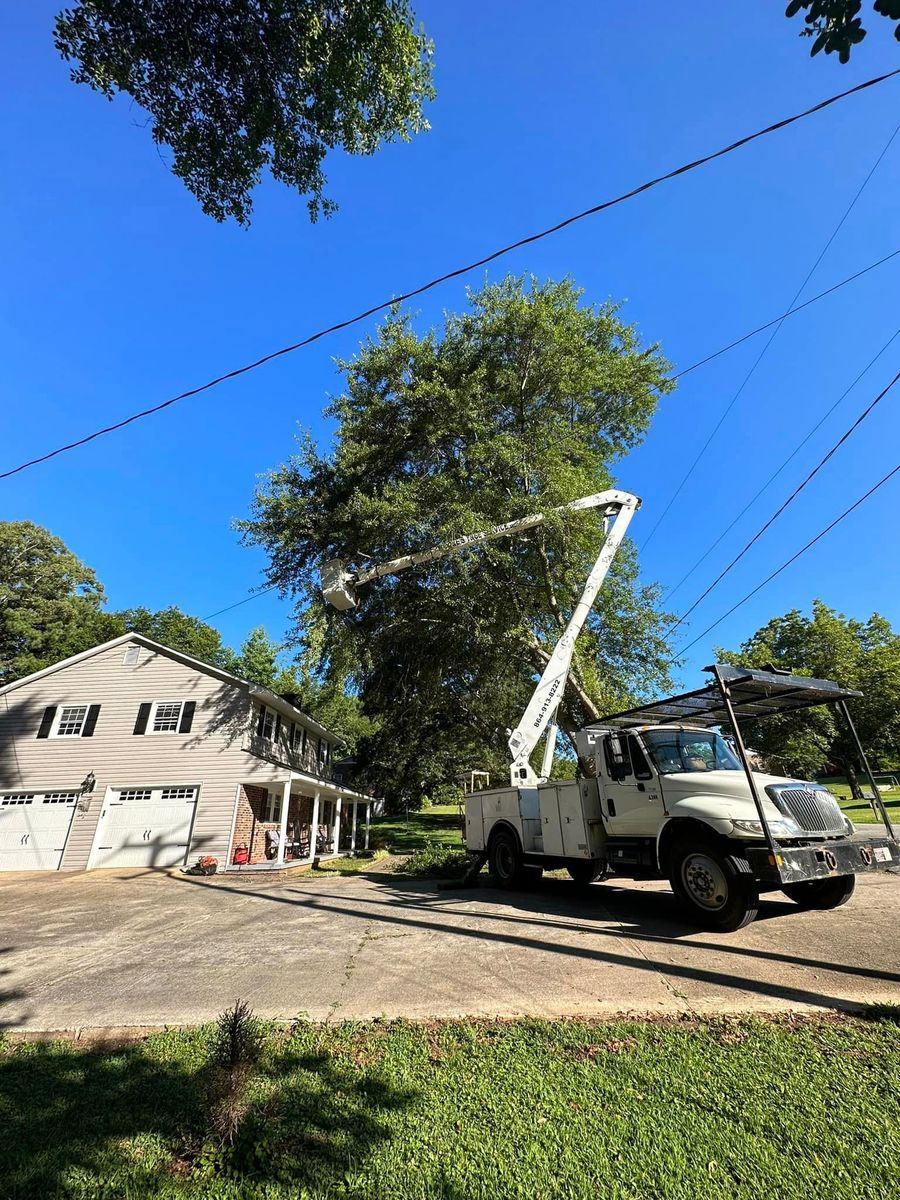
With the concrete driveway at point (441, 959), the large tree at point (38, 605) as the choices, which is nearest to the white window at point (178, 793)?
the concrete driveway at point (441, 959)

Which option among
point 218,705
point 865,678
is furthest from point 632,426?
point 865,678

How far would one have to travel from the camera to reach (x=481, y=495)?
1493cm

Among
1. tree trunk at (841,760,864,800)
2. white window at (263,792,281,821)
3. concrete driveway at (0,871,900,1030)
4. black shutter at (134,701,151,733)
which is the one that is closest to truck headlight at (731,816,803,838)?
concrete driveway at (0,871,900,1030)

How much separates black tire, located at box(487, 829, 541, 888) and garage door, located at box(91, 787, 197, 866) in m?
11.2

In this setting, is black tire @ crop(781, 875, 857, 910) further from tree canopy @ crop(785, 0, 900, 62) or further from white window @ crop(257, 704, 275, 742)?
white window @ crop(257, 704, 275, 742)

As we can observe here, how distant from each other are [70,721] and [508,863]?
1657 cm

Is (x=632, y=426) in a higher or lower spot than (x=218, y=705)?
higher

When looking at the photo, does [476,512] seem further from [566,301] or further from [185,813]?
[185,813]

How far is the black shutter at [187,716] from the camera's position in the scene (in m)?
17.8

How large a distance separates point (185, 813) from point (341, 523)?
34.4 feet

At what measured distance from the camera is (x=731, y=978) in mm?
4676

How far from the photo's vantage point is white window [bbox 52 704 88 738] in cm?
1819

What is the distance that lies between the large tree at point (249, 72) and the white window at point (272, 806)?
708 inches

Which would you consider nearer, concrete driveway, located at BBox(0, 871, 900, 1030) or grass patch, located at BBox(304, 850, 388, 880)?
concrete driveway, located at BBox(0, 871, 900, 1030)
